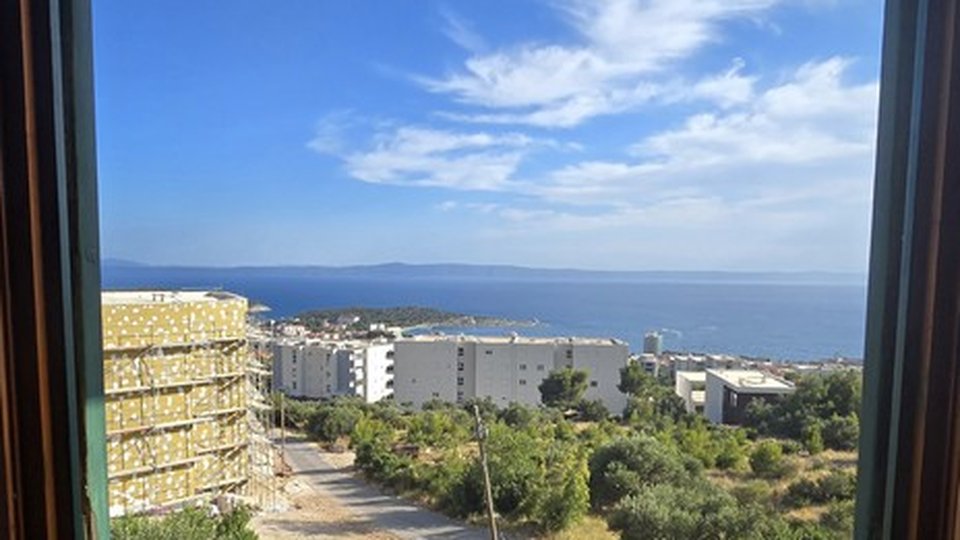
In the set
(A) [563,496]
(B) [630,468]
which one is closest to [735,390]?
(B) [630,468]

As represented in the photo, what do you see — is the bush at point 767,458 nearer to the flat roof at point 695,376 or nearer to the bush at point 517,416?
the flat roof at point 695,376

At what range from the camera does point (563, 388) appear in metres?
1.83

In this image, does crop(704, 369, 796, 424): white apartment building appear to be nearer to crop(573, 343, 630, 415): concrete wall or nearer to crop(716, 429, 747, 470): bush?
crop(716, 429, 747, 470): bush

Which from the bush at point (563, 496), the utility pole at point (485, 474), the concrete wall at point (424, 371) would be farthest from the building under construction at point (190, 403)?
the bush at point (563, 496)

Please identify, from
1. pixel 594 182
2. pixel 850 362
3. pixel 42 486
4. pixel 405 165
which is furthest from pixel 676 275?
pixel 42 486

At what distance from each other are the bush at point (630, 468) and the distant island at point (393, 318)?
441 millimetres

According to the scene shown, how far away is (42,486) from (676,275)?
53.8 inches

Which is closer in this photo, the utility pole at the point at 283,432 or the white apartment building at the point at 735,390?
the white apartment building at the point at 735,390

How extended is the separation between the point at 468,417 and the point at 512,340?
26 cm

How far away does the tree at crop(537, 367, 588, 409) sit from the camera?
1762 millimetres

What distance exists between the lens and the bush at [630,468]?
1.39 meters

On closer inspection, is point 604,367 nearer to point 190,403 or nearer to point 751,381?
point 751,381

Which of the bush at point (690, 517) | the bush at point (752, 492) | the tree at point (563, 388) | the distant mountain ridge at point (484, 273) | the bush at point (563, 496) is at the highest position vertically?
the distant mountain ridge at point (484, 273)

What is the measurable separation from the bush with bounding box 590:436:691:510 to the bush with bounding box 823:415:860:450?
0.45m
